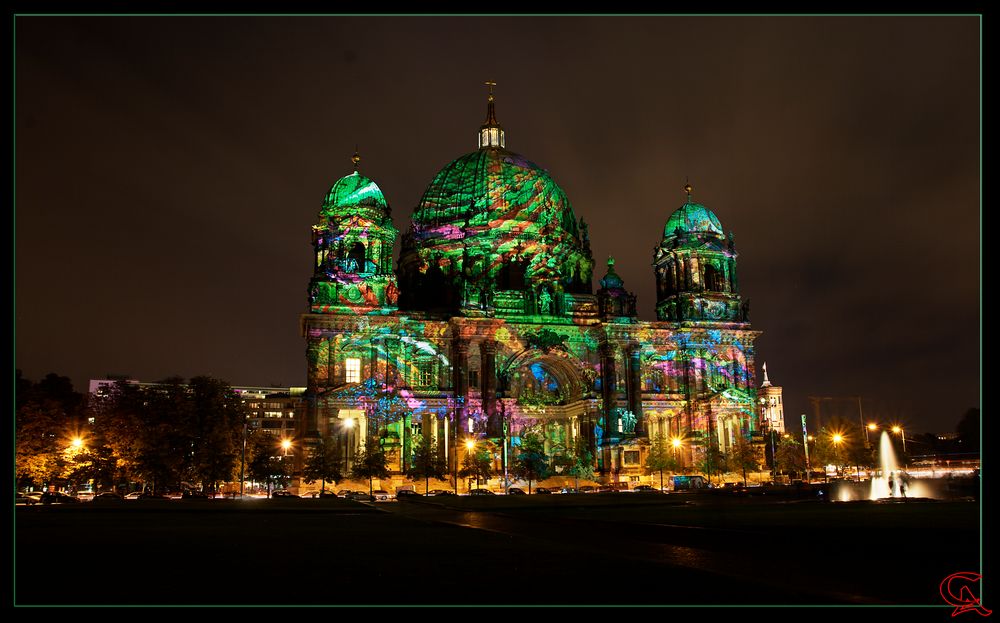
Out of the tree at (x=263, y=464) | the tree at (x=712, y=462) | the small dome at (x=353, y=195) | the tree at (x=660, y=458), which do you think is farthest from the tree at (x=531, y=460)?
the small dome at (x=353, y=195)

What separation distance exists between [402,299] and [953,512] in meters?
76.1

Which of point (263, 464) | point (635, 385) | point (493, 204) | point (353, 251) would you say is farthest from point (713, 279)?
point (263, 464)

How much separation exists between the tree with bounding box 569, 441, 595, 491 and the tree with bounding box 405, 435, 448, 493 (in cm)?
1196

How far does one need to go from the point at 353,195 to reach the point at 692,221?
118ft

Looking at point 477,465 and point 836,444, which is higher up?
point 477,465

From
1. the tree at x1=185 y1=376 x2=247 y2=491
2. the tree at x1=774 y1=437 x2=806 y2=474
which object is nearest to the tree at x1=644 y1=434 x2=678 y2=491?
the tree at x1=774 y1=437 x2=806 y2=474

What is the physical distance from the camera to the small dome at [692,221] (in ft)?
306

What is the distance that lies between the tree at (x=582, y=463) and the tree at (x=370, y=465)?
16988mm

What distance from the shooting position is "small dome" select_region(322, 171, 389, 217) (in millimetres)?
84312

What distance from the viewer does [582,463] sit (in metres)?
79.9

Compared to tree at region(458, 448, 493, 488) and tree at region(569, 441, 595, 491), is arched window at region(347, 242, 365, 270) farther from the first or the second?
tree at region(569, 441, 595, 491)

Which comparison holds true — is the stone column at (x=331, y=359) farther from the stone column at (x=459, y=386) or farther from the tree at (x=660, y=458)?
the tree at (x=660, y=458)

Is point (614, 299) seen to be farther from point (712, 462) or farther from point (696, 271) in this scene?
point (712, 462)
